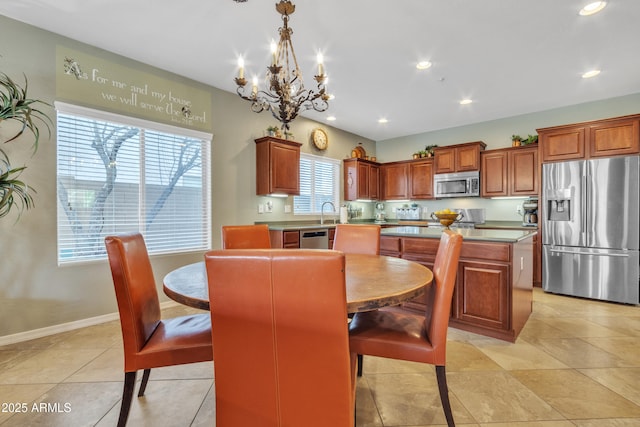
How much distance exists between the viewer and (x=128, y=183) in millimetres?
3139

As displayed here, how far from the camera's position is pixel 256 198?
4270 millimetres

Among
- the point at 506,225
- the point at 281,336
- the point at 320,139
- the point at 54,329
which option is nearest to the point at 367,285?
the point at 281,336

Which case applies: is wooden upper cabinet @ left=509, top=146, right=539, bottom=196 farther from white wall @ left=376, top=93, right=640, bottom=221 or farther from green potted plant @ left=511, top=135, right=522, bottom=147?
white wall @ left=376, top=93, right=640, bottom=221

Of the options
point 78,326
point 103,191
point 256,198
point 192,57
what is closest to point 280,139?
point 256,198

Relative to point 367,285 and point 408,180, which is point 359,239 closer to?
point 367,285

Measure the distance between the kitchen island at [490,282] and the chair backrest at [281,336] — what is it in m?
2.15

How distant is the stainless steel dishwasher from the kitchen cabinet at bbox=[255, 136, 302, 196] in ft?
2.33

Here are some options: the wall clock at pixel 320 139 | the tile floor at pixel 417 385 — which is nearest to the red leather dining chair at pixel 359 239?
the tile floor at pixel 417 385

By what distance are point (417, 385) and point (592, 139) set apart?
4.06 meters

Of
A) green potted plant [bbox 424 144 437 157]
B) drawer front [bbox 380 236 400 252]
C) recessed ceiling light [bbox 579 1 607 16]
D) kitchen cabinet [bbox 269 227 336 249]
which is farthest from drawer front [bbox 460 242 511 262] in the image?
green potted plant [bbox 424 144 437 157]

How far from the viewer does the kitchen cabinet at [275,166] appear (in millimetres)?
4148

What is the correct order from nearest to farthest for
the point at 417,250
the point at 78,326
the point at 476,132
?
1. the point at 78,326
2. the point at 417,250
3. the point at 476,132

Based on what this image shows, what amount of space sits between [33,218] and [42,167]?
455mm

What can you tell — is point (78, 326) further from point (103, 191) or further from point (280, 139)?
point (280, 139)
